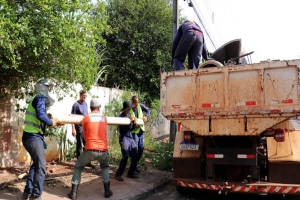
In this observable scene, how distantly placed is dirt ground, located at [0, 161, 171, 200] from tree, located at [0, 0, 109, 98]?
1.56 m

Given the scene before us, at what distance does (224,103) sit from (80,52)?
8.26 ft

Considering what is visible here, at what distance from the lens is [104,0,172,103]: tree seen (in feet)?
48.7

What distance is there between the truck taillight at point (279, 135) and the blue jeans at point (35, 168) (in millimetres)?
3596

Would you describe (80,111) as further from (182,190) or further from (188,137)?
→ (182,190)

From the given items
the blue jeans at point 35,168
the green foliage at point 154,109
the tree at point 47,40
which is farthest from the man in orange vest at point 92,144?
the green foliage at point 154,109

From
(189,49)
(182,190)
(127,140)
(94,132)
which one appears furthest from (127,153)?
(189,49)

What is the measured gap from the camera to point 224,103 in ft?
17.6

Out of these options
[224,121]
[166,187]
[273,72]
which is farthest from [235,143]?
[166,187]

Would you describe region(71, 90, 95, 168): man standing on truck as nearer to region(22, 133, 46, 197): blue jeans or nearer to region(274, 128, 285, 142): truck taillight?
region(22, 133, 46, 197): blue jeans

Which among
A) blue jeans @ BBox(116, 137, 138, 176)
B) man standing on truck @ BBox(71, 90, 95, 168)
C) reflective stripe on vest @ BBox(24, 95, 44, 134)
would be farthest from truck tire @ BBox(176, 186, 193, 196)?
reflective stripe on vest @ BBox(24, 95, 44, 134)

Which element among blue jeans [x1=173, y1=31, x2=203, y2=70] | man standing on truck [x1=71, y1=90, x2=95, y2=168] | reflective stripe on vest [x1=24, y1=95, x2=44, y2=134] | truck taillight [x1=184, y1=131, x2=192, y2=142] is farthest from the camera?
man standing on truck [x1=71, y1=90, x2=95, y2=168]

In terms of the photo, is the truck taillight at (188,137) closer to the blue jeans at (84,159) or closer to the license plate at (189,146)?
the license plate at (189,146)

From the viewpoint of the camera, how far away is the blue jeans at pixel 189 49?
6.98 meters

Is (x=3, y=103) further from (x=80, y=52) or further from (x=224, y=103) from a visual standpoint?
(x=224, y=103)
